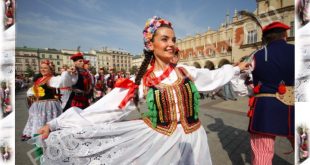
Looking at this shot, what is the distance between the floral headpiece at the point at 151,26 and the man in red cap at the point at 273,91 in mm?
1077

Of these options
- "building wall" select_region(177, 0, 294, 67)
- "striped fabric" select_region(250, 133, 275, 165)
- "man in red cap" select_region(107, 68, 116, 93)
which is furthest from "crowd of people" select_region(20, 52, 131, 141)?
"building wall" select_region(177, 0, 294, 67)

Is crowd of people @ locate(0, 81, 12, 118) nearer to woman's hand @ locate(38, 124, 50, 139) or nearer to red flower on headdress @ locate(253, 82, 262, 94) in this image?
woman's hand @ locate(38, 124, 50, 139)

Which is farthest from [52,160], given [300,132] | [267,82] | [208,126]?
[208,126]

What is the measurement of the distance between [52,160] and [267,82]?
7.13 ft

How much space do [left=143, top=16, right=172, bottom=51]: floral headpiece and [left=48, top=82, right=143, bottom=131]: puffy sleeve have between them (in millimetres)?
568

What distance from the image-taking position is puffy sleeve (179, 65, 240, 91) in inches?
66.4

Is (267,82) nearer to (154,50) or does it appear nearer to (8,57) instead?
(154,50)

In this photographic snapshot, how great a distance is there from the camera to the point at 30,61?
55.1 metres

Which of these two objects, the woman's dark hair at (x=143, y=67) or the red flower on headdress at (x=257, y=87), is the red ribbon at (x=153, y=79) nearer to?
the woman's dark hair at (x=143, y=67)

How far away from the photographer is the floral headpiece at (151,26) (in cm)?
167

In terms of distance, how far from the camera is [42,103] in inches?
161

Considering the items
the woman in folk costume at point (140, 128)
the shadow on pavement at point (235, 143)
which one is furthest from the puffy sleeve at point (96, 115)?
the shadow on pavement at point (235, 143)

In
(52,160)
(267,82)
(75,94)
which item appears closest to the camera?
(52,160)

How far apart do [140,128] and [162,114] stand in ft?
0.81
